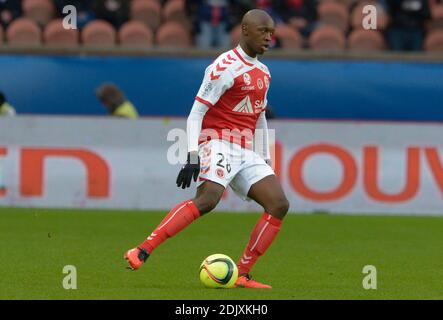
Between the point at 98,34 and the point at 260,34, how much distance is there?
11.0 meters

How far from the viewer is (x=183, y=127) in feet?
54.9

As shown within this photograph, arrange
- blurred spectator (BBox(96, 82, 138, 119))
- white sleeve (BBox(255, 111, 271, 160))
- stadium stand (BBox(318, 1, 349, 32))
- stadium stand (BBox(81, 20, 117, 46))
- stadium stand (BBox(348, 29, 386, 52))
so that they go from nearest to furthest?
1. white sleeve (BBox(255, 111, 271, 160))
2. blurred spectator (BBox(96, 82, 138, 119))
3. stadium stand (BBox(81, 20, 117, 46))
4. stadium stand (BBox(348, 29, 386, 52))
5. stadium stand (BBox(318, 1, 349, 32))

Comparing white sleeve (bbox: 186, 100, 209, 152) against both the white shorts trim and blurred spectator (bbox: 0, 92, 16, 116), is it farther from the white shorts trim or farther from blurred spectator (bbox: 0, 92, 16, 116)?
blurred spectator (bbox: 0, 92, 16, 116)

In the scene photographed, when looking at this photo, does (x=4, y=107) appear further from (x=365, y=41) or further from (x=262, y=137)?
(x=262, y=137)

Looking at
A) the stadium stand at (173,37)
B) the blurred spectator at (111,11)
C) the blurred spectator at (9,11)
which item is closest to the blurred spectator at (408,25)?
the stadium stand at (173,37)

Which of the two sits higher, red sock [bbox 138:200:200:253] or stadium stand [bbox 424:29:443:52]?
stadium stand [bbox 424:29:443:52]

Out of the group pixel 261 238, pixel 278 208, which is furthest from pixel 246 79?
pixel 261 238

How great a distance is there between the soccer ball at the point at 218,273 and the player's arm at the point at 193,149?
631 millimetres

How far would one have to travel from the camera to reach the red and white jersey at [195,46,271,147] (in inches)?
372

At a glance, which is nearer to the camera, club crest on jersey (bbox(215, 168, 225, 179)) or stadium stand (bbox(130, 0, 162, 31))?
club crest on jersey (bbox(215, 168, 225, 179))

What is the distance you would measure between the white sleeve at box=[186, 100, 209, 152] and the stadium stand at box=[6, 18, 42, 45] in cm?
1142

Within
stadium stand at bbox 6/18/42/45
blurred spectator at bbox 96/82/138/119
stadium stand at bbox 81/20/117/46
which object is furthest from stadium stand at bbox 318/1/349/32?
stadium stand at bbox 6/18/42/45

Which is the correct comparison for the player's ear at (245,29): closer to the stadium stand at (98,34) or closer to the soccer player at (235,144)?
the soccer player at (235,144)

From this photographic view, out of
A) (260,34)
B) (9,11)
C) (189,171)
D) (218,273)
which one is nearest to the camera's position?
(189,171)
